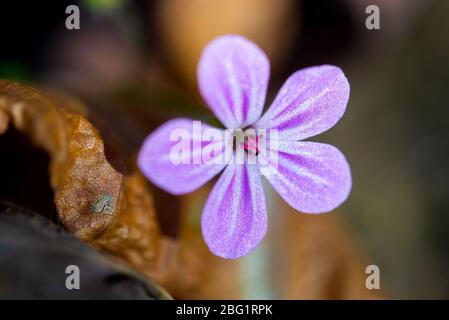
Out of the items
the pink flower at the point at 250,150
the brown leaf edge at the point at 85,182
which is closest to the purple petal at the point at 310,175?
the pink flower at the point at 250,150

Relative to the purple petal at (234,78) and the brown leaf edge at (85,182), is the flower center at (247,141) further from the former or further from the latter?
the brown leaf edge at (85,182)

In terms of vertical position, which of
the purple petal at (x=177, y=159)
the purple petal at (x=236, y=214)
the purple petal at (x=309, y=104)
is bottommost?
the purple petal at (x=236, y=214)

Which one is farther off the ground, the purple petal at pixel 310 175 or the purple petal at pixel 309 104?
the purple petal at pixel 309 104

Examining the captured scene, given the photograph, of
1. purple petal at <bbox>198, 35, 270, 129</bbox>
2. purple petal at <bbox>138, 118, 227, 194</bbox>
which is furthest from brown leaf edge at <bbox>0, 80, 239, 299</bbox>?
purple petal at <bbox>198, 35, 270, 129</bbox>

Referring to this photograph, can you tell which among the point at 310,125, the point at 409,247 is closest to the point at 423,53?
the point at 409,247

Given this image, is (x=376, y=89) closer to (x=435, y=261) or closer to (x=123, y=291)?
(x=435, y=261)

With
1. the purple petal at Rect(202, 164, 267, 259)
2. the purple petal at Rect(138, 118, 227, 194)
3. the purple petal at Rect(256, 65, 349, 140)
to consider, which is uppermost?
the purple petal at Rect(256, 65, 349, 140)

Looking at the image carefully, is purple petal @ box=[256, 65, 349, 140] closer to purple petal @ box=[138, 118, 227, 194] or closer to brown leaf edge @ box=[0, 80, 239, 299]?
purple petal @ box=[138, 118, 227, 194]
